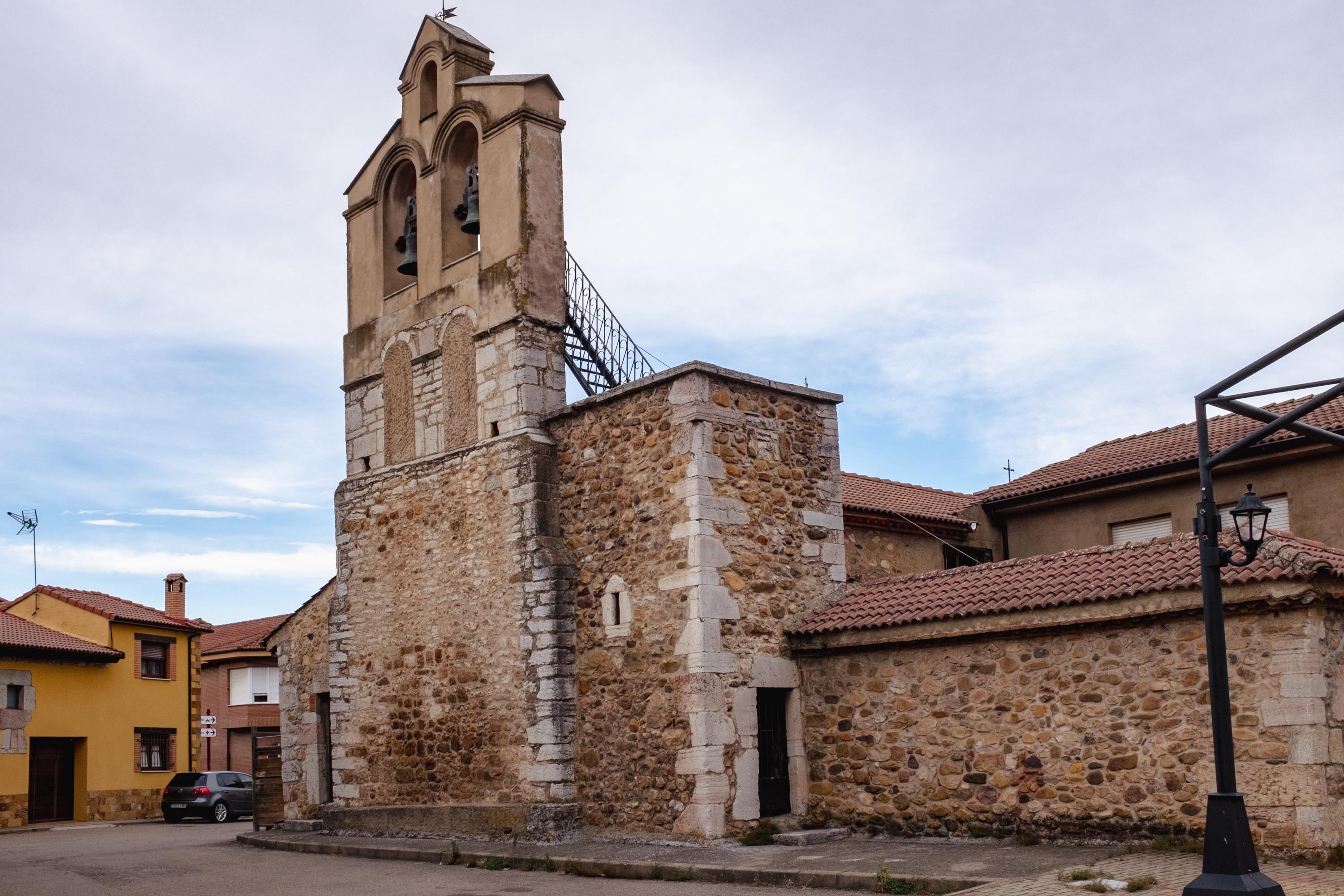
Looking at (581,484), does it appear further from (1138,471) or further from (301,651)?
(1138,471)

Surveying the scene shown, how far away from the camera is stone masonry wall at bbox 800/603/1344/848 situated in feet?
34.2

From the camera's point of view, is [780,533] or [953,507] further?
[953,507]

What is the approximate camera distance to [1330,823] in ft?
33.6

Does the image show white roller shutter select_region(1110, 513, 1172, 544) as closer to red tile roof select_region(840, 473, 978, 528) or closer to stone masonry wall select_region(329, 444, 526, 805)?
red tile roof select_region(840, 473, 978, 528)

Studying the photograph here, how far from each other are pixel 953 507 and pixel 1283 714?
1160 cm

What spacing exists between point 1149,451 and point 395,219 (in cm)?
1217

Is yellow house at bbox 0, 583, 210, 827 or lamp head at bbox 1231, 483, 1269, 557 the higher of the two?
lamp head at bbox 1231, 483, 1269, 557

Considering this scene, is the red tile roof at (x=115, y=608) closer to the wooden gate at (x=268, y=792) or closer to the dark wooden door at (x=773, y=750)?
the wooden gate at (x=268, y=792)

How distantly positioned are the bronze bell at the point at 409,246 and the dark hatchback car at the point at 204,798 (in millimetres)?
15478

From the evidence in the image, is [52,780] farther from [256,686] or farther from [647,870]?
[647,870]

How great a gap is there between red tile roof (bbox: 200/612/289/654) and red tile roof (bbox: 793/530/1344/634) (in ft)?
90.8

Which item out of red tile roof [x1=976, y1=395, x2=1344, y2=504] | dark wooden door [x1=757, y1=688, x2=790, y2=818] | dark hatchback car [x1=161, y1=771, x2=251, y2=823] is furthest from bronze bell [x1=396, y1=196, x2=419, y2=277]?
dark hatchback car [x1=161, y1=771, x2=251, y2=823]

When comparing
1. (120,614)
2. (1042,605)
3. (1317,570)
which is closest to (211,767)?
(120,614)

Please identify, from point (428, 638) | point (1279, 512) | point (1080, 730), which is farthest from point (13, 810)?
point (1279, 512)
